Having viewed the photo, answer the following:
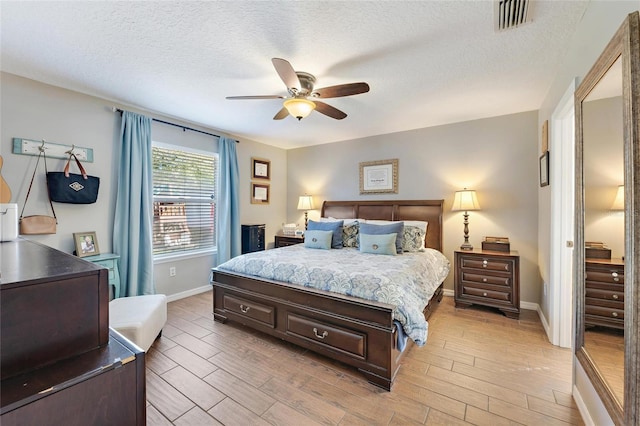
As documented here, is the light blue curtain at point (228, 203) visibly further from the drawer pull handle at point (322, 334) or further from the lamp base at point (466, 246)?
the lamp base at point (466, 246)

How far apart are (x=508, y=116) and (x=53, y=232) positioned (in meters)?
5.34

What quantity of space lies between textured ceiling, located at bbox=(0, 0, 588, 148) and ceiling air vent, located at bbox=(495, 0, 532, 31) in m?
0.05

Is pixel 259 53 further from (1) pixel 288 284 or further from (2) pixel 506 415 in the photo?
(2) pixel 506 415

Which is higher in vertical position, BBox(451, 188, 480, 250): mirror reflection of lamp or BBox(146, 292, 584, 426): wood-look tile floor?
BBox(451, 188, 480, 250): mirror reflection of lamp

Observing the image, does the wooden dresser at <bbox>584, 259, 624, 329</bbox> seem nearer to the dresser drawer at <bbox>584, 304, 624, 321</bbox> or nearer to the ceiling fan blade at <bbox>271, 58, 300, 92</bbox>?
the dresser drawer at <bbox>584, 304, 624, 321</bbox>

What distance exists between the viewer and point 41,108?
2.64m

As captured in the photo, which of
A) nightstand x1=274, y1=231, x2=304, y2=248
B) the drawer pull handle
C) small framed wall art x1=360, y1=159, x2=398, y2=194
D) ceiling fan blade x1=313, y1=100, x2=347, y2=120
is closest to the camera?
the drawer pull handle

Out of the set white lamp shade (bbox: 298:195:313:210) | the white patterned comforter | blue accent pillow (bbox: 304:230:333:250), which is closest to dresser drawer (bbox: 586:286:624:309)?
the white patterned comforter

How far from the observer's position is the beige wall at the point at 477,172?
3414 millimetres

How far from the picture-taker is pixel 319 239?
11.8ft

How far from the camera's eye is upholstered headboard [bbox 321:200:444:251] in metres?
3.91

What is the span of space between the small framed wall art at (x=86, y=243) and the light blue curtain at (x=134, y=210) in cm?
19

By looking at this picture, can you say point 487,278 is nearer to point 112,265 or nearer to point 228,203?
point 228,203

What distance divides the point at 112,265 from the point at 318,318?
2300mm
